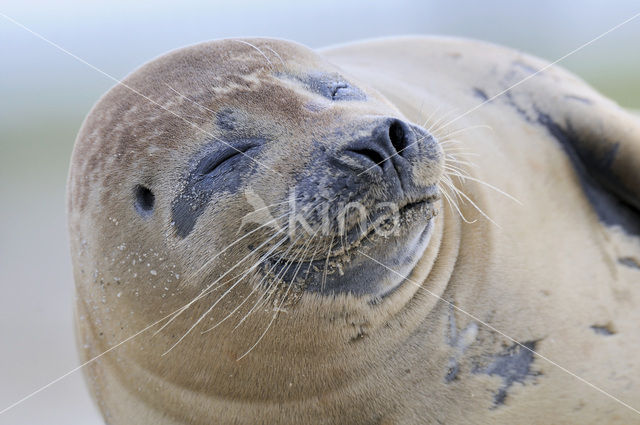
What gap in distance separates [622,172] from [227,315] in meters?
1.69

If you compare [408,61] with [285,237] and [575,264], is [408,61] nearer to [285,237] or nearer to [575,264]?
[575,264]

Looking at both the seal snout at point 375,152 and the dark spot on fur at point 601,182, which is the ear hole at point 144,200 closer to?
the seal snout at point 375,152

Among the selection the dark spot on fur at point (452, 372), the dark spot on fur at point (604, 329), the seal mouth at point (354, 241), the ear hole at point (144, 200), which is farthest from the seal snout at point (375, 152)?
the dark spot on fur at point (604, 329)

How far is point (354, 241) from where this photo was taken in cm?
180

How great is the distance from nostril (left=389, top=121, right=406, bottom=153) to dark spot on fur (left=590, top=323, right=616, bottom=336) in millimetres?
985

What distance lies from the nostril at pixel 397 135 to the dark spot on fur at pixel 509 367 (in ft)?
2.40

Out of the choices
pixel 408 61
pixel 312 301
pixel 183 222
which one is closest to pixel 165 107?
pixel 183 222

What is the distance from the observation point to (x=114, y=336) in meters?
2.16

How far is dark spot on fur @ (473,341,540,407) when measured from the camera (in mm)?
2127

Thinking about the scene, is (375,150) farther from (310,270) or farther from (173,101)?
(173,101)

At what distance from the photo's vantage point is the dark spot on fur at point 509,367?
6.98 ft

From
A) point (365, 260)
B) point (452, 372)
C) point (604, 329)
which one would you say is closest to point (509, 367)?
point (452, 372)

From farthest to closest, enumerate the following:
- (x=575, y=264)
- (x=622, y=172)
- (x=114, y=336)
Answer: (x=622, y=172), (x=575, y=264), (x=114, y=336)

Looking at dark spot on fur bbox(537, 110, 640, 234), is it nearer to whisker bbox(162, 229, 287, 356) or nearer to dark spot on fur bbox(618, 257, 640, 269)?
dark spot on fur bbox(618, 257, 640, 269)
